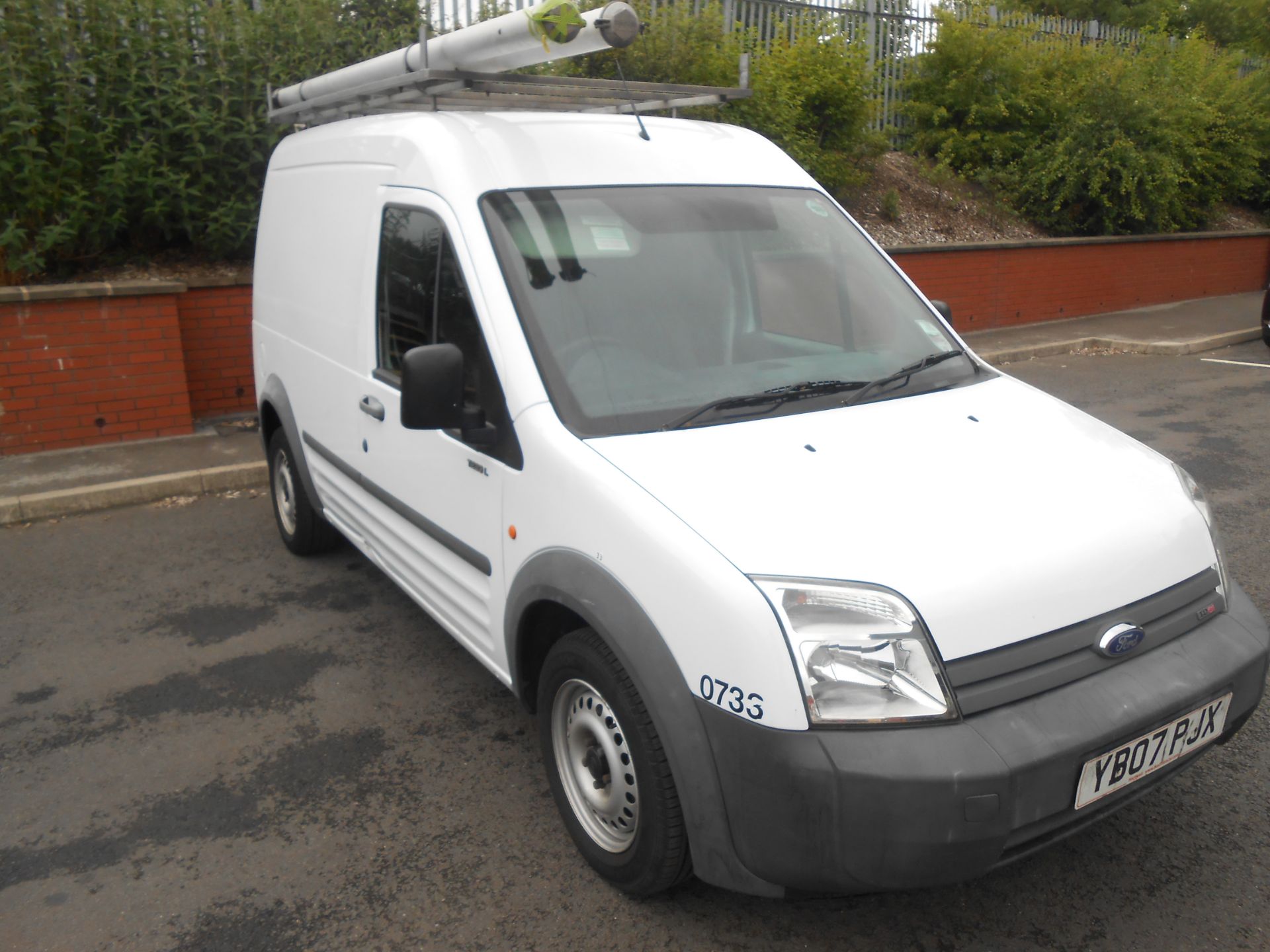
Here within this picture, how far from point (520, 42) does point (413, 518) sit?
1655 mm

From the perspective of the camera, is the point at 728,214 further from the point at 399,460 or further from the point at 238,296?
the point at 238,296

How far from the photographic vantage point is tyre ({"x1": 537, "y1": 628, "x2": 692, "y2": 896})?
8.26 ft

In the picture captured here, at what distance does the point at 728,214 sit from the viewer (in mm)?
3584

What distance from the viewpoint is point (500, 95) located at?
4.51m

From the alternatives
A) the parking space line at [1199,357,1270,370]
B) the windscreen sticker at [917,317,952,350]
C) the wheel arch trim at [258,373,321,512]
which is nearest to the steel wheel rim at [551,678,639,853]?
the windscreen sticker at [917,317,952,350]

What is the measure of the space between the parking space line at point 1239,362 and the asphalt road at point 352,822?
22.3ft

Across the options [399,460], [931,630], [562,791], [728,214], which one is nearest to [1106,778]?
[931,630]

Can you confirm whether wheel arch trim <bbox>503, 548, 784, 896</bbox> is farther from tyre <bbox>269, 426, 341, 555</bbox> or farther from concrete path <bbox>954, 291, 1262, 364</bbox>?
concrete path <bbox>954, 291, 1262, 364</bbox>

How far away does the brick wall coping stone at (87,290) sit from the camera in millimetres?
6828

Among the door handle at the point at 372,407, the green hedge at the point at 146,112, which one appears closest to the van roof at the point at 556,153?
the door handle at the point at 372,407

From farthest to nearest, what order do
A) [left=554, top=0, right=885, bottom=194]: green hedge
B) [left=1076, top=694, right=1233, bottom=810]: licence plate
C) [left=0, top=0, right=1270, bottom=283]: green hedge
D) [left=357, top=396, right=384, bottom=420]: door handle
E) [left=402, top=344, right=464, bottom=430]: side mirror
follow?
1. [left=554, top=0, right=885, bottom=194]: green hedge
2. [left=0, top=0, right=1270, bottom=283]: green hedge
3. [left=357, top=396, right=384, bottom=420]: door handle
4. [left=402, top=344, right=464, bottom=430]: side mirror
5. [left=1076, top=694, right=1233, bottom=810]: licence plate

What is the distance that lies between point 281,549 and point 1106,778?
15.1 ft

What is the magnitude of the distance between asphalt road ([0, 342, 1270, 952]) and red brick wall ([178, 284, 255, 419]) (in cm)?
304

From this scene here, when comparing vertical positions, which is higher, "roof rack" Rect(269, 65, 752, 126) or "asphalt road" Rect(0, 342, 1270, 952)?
"roof rack" Rect(269, 65, 752, 126)
